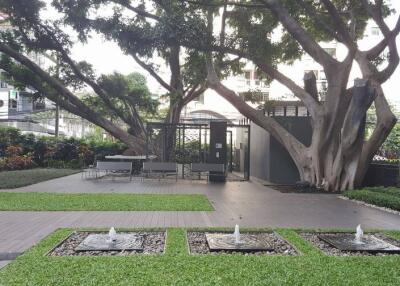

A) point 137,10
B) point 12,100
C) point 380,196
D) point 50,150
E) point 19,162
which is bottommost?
point 380,196

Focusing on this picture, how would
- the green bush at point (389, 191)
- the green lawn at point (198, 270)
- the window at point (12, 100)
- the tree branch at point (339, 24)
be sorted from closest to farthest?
the green lawn at point (198, 270) < the green bush at point (389, 191) < the tree branch at point (339, 24) < the window at point (12, 100)

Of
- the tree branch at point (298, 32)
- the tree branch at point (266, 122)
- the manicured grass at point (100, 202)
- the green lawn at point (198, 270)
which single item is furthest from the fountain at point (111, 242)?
the tree branch at point (298, 32)

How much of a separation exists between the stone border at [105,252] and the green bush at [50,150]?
1675cm

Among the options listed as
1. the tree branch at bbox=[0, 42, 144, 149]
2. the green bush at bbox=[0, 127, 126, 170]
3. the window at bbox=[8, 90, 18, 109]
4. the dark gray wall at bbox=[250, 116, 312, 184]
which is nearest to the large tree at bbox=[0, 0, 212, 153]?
the tree branch at bbox=[0, 42, 144, 149]

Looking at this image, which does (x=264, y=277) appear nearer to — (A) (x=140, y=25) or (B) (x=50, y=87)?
(A) (x=140, y=25)

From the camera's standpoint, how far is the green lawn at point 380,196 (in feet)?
36.1

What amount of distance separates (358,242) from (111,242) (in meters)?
3.98

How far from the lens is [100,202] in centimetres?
1084

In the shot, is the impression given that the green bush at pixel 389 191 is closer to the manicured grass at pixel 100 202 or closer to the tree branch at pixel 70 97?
the manicured grass at pixel 100 202

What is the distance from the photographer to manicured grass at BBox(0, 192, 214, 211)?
987cm

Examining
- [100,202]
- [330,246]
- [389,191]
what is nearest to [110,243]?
[330,246]

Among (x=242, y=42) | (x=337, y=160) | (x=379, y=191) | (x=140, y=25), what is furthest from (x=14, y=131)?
(x=379, y=191)

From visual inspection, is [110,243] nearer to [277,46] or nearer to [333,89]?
[333,89]

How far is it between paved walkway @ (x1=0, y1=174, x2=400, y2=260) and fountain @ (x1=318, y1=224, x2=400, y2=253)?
108 centimetres
